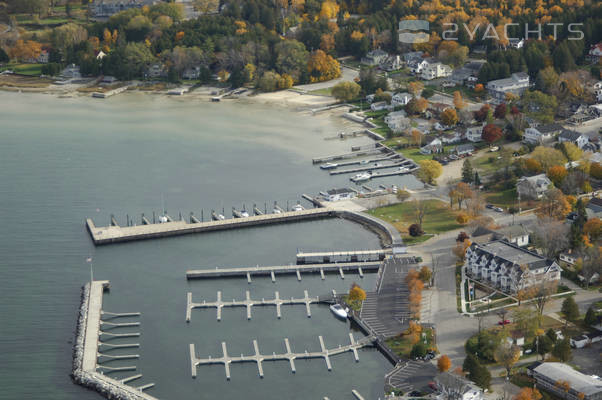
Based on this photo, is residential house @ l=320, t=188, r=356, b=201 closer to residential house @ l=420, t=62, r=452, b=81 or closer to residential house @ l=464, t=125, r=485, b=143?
residential house @ l=464, t=125, r=485, b=143

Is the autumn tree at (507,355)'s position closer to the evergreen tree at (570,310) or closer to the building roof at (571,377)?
the building roof at (571,377)

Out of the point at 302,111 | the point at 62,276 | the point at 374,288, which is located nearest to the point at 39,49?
the point at 302,111

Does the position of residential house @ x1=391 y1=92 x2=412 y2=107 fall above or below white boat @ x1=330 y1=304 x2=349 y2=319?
above

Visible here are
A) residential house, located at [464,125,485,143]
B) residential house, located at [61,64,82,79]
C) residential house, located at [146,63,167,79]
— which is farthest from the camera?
residential house, located at [61,64,82,79]

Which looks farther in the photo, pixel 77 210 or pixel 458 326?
pixel 77 210

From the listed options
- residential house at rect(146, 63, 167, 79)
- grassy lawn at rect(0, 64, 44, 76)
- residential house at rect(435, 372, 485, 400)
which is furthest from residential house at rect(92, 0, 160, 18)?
residential house at rect(435, 372, 485, 400)

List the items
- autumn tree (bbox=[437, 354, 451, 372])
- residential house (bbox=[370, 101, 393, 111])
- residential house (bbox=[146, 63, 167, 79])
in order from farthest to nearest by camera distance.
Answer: residential house (bbox=[146, 63, 167, 79]) → residential house (bbox=[370, 101, 393, 111]) → autumn tree (bbox=[437, 354, 451, 372])

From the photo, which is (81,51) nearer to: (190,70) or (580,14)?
(190,70)
